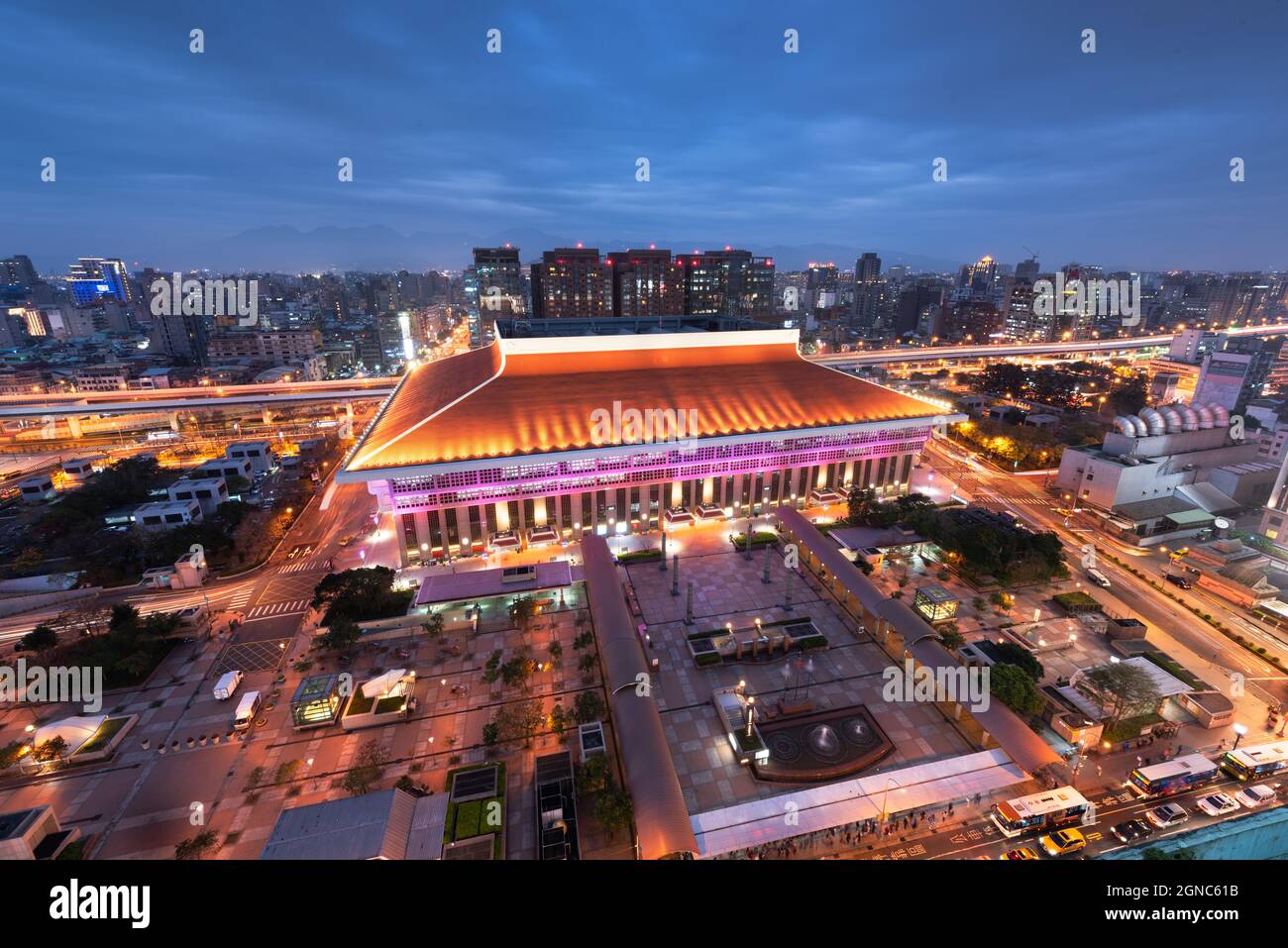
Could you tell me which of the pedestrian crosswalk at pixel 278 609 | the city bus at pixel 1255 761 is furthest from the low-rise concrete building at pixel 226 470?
the city bus at pixel 1255 761

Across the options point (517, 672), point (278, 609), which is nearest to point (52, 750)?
point (278, 609)

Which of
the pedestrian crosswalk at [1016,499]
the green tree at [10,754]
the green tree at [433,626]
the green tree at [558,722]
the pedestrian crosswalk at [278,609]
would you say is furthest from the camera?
the pedestrian crosswalk at [1016,499]

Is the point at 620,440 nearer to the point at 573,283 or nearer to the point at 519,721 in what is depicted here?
the point at 519,721

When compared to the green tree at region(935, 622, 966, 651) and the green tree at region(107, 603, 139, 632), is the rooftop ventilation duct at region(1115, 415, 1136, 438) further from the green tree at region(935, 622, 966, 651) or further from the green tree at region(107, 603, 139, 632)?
the green tree at region(107, 603, 139, 632)

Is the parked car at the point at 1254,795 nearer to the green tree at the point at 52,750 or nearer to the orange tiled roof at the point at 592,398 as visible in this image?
the orange tiled roof at the point at 592,398

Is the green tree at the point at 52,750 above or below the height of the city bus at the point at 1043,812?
above

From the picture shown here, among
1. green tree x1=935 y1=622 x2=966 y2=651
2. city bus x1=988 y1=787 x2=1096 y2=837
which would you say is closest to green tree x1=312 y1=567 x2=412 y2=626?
green tree x1=935 y1=622 x2=966 y2=651
